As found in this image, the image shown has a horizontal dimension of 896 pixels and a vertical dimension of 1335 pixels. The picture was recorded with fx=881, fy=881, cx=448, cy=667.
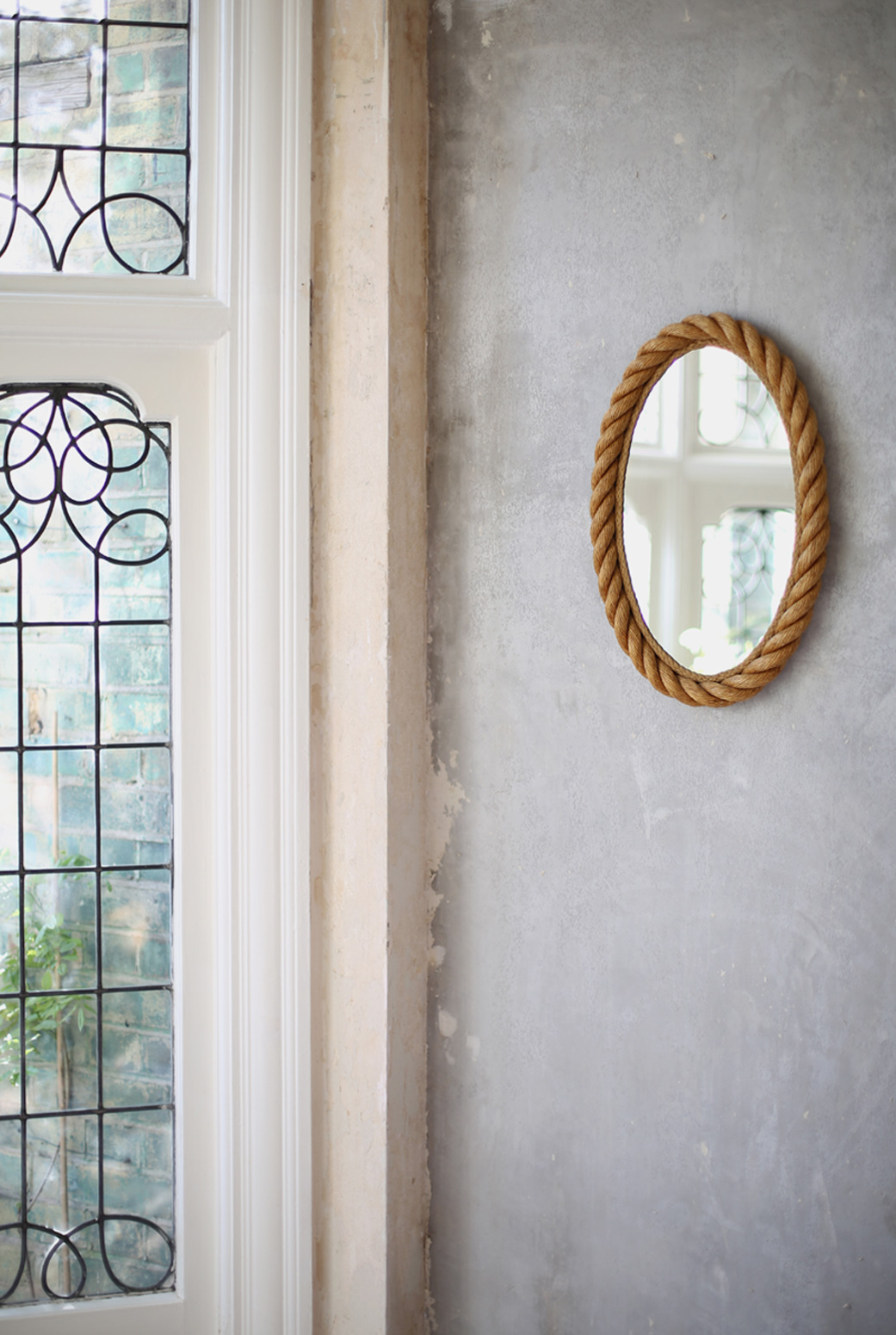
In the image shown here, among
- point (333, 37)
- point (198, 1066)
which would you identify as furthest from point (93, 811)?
point (333, 37)

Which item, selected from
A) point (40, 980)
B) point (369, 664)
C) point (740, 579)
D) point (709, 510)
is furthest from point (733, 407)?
point (40, 980)

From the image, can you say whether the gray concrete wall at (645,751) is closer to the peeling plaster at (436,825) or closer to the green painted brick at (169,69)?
the peeling plaster at (436,825)

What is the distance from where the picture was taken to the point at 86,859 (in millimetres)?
1554

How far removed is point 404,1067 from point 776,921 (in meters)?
0.64

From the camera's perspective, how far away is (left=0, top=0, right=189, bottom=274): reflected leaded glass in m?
1.50

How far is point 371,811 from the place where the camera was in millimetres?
1421

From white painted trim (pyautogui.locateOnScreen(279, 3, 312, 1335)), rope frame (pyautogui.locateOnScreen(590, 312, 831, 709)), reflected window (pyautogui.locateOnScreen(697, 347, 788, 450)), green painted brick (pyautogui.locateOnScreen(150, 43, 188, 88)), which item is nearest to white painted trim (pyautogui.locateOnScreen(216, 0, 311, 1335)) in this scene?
white painted trim (pyautogui.locateOnScreen(279, 3, 312, 1335))

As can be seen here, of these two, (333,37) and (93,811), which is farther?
(93,811)

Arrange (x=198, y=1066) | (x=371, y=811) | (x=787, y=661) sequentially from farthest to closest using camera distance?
(x=198, y=1066)
(x=371, y=811)
(x=787, y=661)

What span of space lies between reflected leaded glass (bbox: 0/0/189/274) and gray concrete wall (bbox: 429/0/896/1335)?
0.47 metres

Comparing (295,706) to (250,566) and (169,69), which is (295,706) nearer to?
(250,566)

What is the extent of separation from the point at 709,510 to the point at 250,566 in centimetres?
74

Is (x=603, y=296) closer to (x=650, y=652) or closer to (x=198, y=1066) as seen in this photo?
(x=650, y=652)

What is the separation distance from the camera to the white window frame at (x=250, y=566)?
1.46 m
